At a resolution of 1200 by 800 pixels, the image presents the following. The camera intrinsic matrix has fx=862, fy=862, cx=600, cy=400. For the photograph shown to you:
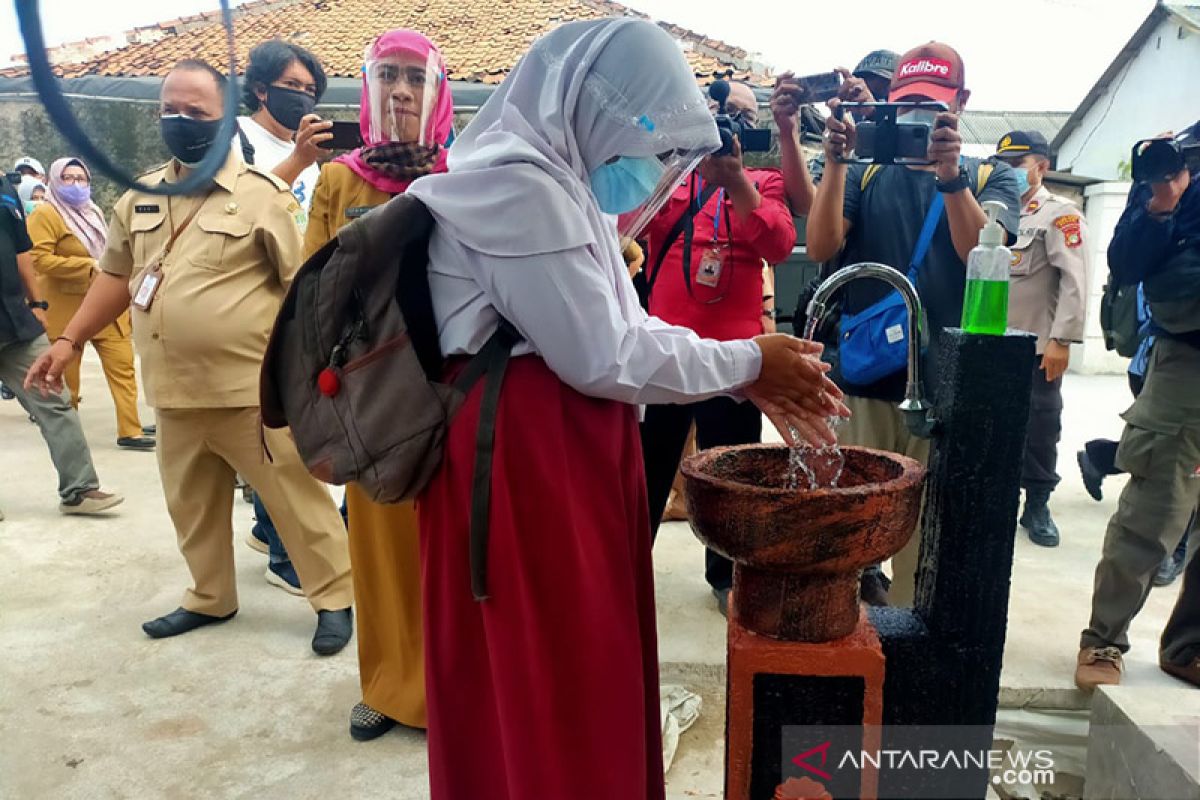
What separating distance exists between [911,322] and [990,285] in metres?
0.16

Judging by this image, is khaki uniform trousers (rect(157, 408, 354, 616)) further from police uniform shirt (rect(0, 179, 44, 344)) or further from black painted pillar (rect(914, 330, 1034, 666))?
black painted pillar (rect(914, 330, 1034, 666))

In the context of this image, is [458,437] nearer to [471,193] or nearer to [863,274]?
[471,193]

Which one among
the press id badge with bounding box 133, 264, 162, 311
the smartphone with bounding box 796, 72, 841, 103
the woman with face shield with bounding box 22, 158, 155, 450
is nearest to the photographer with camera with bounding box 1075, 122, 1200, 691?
the smartphone with bounding box 796, 72, 841, 103

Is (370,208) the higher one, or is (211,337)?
(370,208)

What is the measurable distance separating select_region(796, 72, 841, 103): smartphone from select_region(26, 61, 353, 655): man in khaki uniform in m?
1.61

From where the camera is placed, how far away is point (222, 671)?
2672 millimetres

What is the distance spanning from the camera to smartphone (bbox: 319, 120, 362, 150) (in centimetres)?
277

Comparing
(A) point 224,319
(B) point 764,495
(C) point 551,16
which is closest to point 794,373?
(B) point 764,495

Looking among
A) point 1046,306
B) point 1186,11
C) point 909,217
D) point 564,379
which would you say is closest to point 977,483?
point 564,379

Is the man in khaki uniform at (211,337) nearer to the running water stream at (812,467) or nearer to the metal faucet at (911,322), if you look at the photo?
the running water stream at (812,467)

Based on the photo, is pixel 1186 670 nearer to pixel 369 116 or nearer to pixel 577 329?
pixel 577 329

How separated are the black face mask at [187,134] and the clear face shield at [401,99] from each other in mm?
457

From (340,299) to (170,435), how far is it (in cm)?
167

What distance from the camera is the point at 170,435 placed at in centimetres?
275
